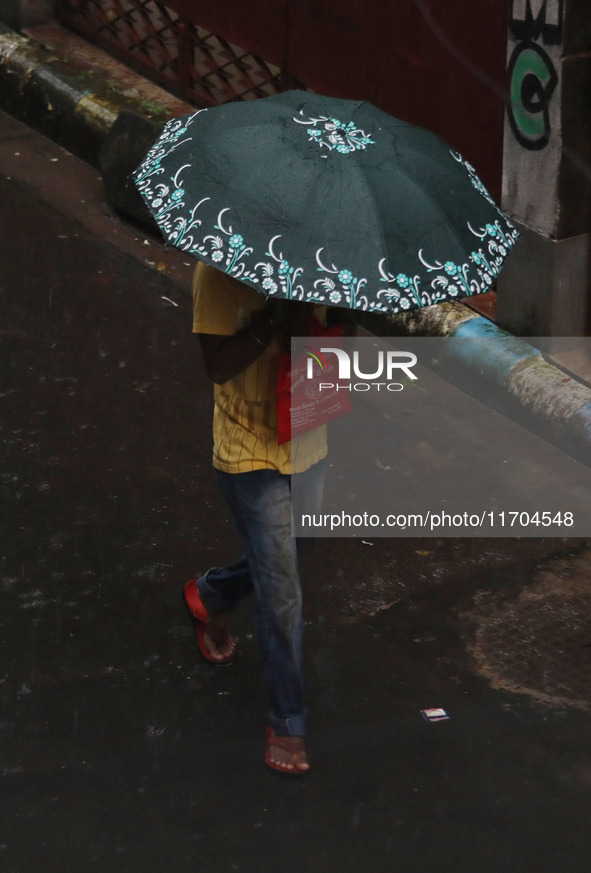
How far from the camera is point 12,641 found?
5.25m

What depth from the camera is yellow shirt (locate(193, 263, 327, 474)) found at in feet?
13.6

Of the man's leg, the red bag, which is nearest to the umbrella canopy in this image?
the red bag

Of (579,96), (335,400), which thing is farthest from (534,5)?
(335,400)

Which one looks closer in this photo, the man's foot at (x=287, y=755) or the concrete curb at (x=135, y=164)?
the man's foot at (x=287, y=755)

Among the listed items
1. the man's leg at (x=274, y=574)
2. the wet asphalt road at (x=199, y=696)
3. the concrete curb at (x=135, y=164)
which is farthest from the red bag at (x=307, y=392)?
the concrete curb at (x=135, y=164)

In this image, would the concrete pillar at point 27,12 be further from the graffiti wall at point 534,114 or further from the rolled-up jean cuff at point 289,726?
the rolled-up jean cuff at point 289,726

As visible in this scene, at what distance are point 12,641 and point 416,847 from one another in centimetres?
181

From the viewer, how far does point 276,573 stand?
4414mm

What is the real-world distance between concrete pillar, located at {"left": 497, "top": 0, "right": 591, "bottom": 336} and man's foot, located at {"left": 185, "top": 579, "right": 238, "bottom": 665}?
2.72 m

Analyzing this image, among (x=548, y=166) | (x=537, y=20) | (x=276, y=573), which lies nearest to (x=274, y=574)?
(x=276, y=573)

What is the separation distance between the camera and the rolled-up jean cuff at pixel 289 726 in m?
4.56

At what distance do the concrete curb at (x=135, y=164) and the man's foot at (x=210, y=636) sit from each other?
2.22 meters

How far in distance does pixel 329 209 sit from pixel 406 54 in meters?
4.32

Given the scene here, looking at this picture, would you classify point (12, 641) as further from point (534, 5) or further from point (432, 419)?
point (534, 5)
